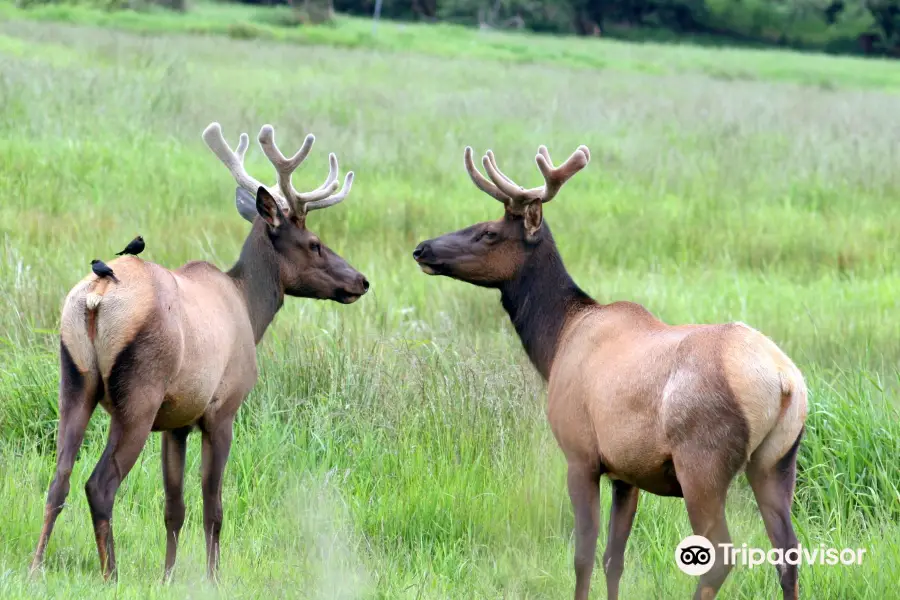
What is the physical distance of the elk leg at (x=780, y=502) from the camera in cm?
435

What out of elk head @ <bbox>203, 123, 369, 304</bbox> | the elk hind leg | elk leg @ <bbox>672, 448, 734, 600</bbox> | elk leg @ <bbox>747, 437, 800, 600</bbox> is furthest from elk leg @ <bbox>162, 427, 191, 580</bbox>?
elk leg @ <bbox>747, 437, 800, 600</bbox>

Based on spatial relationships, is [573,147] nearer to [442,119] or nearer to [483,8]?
[442,119]

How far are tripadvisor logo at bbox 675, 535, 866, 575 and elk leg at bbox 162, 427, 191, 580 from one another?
2024 millimetres

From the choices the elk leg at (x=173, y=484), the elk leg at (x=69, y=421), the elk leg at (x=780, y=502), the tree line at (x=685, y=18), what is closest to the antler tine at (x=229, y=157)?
the elk leg at (x=173, y=484)

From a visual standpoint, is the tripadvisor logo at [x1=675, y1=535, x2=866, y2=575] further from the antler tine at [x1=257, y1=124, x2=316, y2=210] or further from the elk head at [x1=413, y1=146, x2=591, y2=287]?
the antler tine at [x1=257, y1=124, x2=316, y2=210]

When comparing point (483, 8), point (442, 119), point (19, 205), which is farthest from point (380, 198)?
point (483, 8)

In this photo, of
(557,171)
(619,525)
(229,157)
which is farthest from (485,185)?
(619,525)

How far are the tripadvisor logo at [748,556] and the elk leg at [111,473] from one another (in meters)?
2.06

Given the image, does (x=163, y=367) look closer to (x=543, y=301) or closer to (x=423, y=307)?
(x=543, y=301)

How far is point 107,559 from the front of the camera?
466 cm

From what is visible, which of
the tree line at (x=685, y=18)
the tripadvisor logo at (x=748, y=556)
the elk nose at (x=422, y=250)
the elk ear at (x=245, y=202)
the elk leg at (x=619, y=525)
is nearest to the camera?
the tripadvisor logo at (x=748, y=556)

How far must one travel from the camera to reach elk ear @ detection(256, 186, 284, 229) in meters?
5.86

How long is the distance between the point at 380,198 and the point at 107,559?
805cm

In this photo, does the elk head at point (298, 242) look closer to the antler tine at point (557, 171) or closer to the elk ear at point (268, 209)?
the elk ear at point (268, 209)
